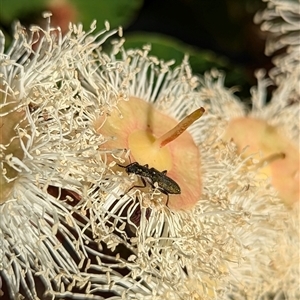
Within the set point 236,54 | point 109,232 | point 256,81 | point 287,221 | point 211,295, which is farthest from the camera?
point 236,54

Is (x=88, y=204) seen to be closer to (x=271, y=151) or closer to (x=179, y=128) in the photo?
(x=179, y=128)

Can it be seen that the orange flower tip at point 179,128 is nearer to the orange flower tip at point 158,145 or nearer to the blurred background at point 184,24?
the orange flower tip at point 158,145

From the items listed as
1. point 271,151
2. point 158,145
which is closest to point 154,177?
point 158,145

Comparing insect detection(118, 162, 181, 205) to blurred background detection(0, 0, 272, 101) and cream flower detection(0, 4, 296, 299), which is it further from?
blurred background detection(0, 0, 272, 101)

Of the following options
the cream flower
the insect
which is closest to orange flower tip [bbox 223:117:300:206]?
the cream flower

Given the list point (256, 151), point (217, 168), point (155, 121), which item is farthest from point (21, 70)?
point (256, 151)

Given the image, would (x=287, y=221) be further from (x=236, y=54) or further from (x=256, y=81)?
(x=236, y=54)

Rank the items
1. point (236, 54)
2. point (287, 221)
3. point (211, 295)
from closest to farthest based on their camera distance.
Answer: point (211, 295) < point (287, 221) < point (236, 54)
